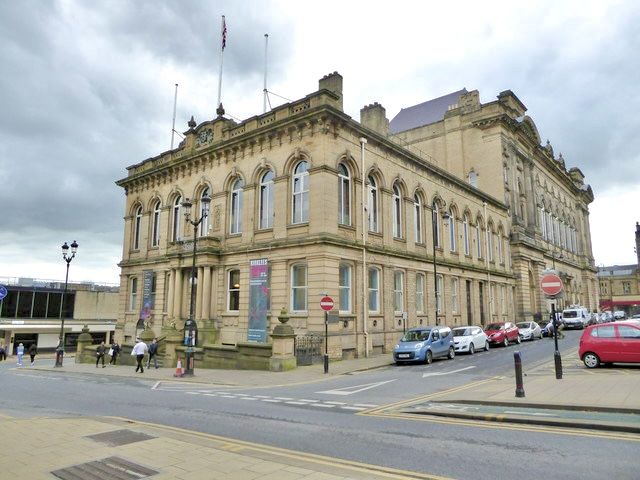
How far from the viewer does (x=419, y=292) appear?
31.1 m

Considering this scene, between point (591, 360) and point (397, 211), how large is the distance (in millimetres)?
15548

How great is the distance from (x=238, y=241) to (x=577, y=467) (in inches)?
932

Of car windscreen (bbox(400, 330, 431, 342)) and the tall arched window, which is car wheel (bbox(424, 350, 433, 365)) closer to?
car windscreen (bbox(400, 330, 431, 342))

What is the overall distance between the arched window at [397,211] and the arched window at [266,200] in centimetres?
796

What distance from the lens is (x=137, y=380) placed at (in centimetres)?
1983

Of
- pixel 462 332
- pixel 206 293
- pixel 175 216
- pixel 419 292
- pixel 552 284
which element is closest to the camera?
pixel 552 284

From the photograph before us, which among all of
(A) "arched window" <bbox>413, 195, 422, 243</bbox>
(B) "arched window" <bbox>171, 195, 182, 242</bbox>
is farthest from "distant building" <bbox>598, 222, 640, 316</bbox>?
(B) "arched window" <bbox>171, 195, 182, 242</bbox>

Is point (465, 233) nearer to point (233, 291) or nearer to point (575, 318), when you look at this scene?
point (575, 318)

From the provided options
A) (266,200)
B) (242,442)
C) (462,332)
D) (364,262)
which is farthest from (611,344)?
(266,200)

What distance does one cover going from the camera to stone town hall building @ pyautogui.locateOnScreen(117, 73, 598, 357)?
80.1 ft

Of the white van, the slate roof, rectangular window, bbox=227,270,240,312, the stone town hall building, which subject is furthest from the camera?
the slate roof

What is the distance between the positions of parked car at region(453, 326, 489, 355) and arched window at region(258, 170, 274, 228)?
12.3 meters

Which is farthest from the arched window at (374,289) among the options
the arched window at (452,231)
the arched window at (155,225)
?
the arched window at (155,225)

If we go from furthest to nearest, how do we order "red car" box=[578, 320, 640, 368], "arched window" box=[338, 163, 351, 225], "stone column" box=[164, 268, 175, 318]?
1. "stone column" box=[164, 268, 175, 318]
2. "arched window" box=[338, 163, 351, 225]
3. "red car" box=[578, 320, 640, 368]
